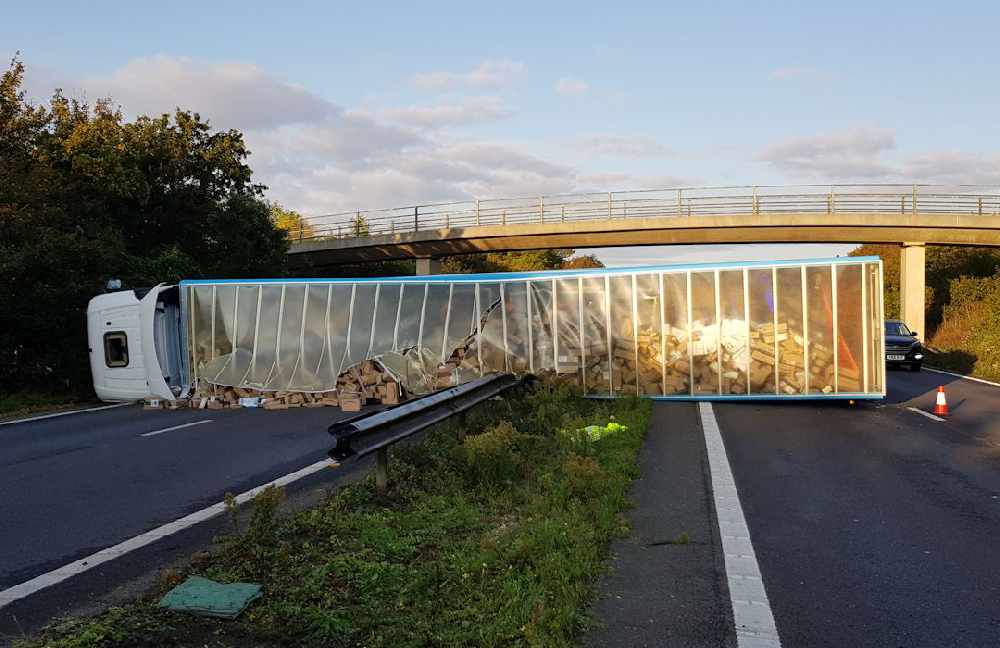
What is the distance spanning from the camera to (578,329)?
16891mm

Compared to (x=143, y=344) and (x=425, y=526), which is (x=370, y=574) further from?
(x=143, y=344)

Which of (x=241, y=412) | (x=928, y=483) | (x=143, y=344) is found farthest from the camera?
(x=143, y=344)

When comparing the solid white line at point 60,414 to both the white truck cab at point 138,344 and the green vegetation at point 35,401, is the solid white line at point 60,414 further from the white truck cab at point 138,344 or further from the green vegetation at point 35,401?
the green vegetation at point 35,401

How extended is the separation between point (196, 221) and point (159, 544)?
31.7 meters

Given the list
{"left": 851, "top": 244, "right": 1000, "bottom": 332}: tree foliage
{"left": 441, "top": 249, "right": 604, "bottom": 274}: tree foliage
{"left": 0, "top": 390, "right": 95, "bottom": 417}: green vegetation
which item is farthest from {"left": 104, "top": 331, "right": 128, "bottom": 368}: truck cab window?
{"left": 441, "top": 249, "right": 604, "bottom": 274}: tree foliage

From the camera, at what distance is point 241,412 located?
16.9m

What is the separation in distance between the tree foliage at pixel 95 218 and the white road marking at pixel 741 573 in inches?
717

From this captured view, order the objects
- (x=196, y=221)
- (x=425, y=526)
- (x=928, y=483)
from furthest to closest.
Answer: (x=196, y=221), (x=928, y=483), (x=425, y=526)

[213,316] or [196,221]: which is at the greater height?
[196,221]

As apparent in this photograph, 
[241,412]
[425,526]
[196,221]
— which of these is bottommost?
[241,412]

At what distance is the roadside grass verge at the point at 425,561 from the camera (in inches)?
169

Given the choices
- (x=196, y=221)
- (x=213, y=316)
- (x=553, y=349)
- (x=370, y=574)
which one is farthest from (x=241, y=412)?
(x=196, y=221)

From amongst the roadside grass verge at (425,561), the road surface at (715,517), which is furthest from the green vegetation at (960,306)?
the roadside grass verge at (425,561)

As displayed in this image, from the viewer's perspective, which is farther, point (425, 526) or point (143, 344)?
point (143, 344)
